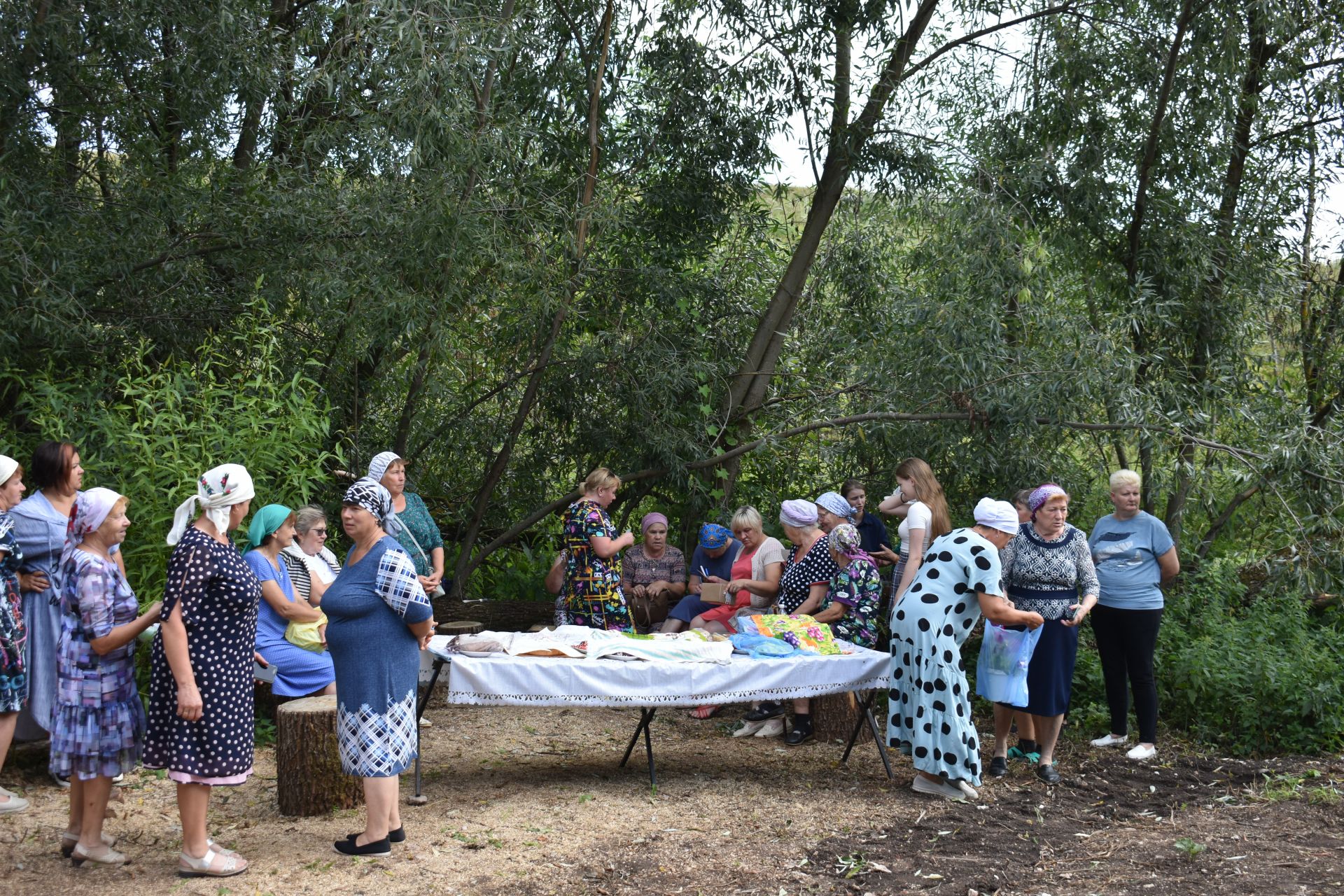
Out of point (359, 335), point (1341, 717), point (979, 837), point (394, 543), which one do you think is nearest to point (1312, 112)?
point (1341, 717)

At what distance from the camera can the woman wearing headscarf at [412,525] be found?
6496mm

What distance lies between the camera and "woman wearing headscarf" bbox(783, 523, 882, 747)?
21.2ft

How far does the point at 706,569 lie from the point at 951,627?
8.99 ft

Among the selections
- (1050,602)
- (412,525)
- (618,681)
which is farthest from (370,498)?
(1050,602)

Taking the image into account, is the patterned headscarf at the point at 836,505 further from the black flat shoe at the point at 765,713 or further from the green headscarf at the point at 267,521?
the green headscarf at the point at 267,521

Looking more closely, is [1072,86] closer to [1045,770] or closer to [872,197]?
[872,197]

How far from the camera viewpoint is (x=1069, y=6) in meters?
8.44

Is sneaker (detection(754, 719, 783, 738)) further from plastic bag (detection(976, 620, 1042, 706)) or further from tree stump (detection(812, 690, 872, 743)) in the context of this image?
plastic bag (detection(976, 620, 1042, 706))

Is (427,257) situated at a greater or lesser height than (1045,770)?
greater

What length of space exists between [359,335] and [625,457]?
236 centimetres

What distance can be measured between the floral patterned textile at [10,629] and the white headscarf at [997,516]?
4.21 m

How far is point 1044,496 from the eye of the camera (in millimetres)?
5992

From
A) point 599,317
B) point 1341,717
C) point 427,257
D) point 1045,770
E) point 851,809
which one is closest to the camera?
point 851,809

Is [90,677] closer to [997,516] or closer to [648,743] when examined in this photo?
[648,743]
